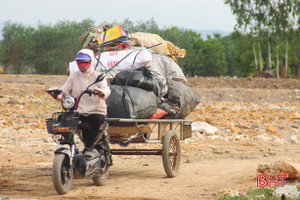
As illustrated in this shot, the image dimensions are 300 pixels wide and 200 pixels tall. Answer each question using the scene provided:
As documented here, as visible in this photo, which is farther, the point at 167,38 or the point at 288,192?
the point at 167,38

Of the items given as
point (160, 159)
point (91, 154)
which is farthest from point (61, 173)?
point (160, 159)

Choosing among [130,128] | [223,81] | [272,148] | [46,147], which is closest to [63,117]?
[130,128]

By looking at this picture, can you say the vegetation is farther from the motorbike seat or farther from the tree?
the motorbike seat

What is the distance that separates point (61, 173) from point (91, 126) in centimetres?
68

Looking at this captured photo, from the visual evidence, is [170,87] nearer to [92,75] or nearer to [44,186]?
[92,75]

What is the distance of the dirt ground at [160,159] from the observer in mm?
5625

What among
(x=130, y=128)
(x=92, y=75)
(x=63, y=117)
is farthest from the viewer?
(x=130, y=128)

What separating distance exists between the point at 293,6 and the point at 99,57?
3490cm

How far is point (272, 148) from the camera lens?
10039 mm

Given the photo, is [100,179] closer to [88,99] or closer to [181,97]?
[88,99]

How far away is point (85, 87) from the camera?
546 cm

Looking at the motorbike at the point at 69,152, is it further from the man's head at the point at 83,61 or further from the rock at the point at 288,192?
the rock at the point at 288,192

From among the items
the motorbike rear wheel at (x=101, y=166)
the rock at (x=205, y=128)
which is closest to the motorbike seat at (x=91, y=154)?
the motorbike rear wheel at (x=101, y=166)

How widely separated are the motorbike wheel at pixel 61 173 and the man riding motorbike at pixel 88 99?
35 centimetres
